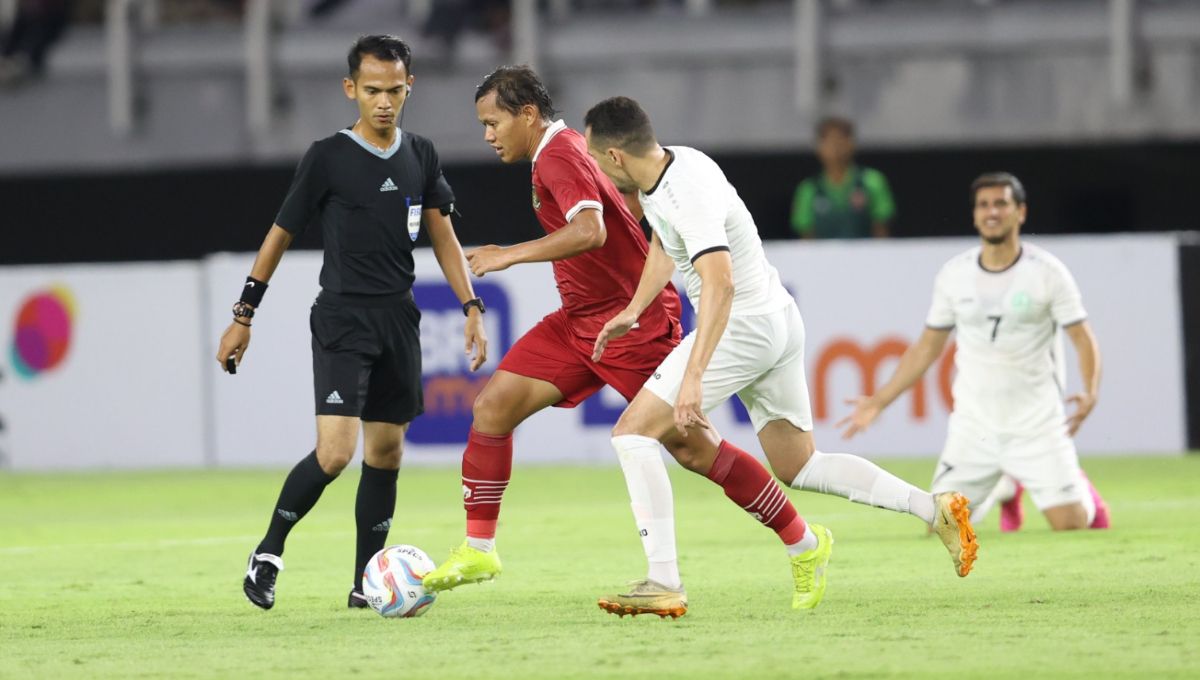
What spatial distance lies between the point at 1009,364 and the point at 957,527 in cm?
304

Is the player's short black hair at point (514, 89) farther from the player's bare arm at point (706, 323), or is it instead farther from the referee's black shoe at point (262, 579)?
the referee's black shoe at point (262, 579)

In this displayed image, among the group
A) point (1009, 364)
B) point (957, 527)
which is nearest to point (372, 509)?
point (957, 527)

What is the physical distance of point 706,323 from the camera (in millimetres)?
6242

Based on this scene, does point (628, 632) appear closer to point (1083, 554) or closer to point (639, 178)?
point (639, 178)

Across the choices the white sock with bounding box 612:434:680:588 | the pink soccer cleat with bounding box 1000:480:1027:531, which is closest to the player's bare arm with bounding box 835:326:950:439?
the pink soccer cleat with bounding box 1000:480:1027:531

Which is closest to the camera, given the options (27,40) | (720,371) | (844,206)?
(720,371)

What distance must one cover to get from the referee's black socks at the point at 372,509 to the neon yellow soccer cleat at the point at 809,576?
4.89 ft

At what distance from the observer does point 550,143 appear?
700cm

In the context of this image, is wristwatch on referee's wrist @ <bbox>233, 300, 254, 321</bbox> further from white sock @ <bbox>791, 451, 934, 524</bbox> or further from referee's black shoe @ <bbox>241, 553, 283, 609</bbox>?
white sock @ <bbox>791, 451, 934, 524</bbox>

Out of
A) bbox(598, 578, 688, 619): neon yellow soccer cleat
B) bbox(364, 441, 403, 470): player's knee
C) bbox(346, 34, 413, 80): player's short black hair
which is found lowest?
bbox(598, 578, 688, 619): neon yellow soccer cleat

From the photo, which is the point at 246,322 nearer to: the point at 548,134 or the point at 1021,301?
the point at 548,134

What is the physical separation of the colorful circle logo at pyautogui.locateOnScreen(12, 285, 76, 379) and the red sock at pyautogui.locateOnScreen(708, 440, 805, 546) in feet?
30.4

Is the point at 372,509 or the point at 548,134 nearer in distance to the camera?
the point at 548,134

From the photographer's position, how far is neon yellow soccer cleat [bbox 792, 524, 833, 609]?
666 cm
